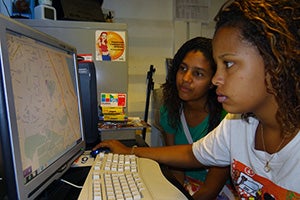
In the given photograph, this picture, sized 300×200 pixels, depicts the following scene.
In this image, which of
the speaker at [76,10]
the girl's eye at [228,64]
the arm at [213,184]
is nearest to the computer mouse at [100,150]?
the arm at [213,184]

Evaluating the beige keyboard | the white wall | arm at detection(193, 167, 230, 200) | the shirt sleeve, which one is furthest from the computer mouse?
the white wall

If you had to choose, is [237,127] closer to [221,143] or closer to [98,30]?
[221,143]

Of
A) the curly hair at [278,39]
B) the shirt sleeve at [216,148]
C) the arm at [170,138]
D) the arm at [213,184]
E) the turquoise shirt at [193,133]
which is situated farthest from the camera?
the arm at [170,138]

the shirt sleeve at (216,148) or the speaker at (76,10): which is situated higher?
the speaker at (76,10)

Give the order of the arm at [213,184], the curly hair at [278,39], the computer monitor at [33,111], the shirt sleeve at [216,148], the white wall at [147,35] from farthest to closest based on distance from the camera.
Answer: the white wall at [147,35], the arm at [213,184], the shirt sleeve at [216,148], the curly hair at [278,39], the computer monitor at [33,111]

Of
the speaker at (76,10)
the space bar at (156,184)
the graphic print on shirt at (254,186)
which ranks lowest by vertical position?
the graphic print on shirt at (254,186)

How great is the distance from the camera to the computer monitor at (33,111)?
0.43 metres

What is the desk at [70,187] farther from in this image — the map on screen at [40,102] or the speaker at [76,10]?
the speaker at [76,10]

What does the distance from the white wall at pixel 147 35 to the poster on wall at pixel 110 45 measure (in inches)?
43.4

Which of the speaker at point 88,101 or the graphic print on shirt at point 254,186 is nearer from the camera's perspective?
the graphic print on shirt at point 254,186

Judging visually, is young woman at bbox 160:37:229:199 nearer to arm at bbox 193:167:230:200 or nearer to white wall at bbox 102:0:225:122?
arm at bbox 193:167:230:200

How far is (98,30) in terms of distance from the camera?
1390mm

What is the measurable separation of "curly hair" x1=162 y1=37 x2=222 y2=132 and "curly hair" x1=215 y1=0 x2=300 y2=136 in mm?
718

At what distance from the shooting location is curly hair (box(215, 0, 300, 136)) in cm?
58
